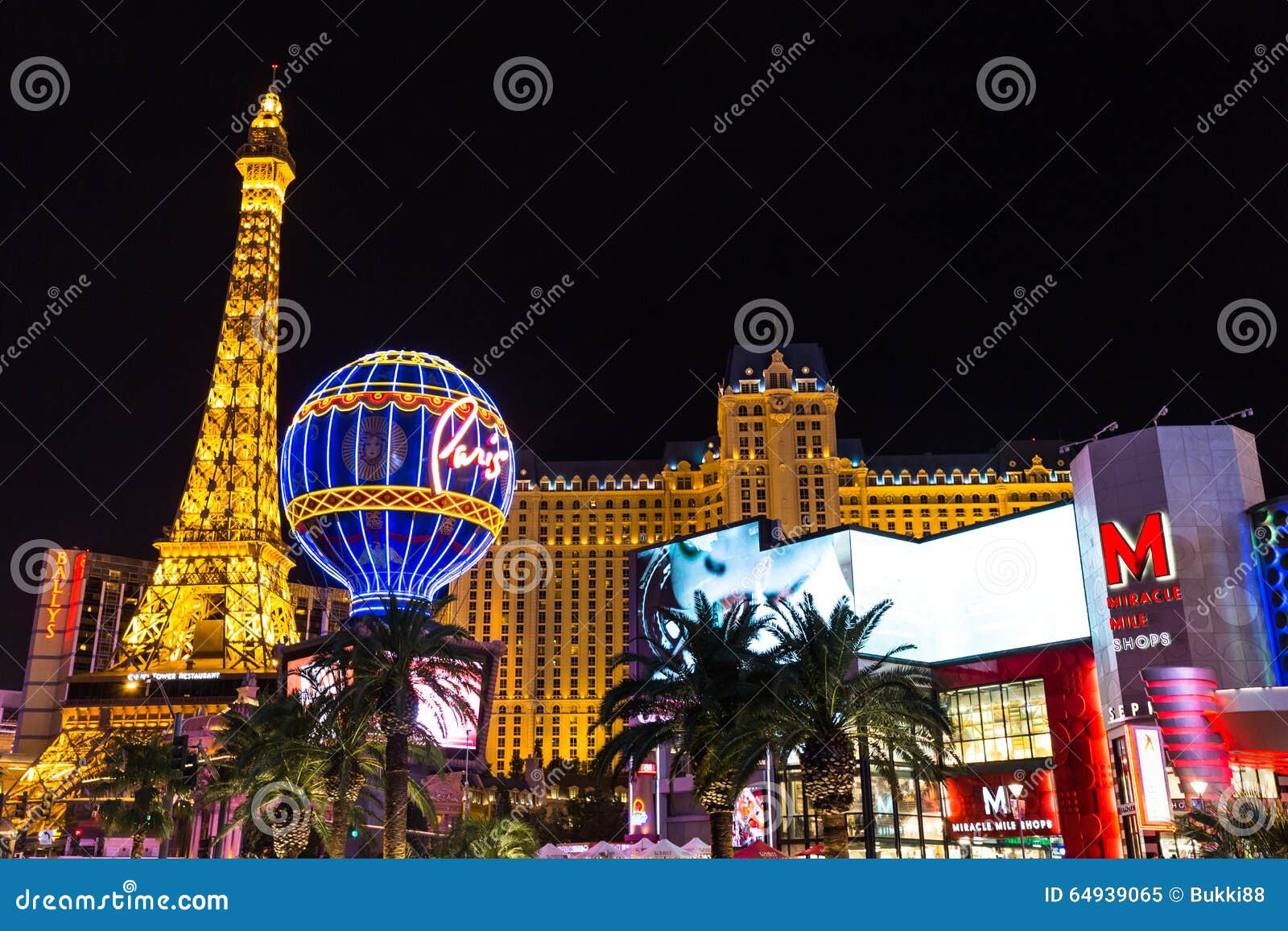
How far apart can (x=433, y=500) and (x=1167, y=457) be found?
3238cm

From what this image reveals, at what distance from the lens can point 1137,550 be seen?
45.9 meters

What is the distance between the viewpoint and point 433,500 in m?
52.0

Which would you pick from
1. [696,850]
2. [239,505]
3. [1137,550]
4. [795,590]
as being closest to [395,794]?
[696,850]

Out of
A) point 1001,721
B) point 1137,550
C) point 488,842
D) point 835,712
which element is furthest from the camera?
point 1001,721

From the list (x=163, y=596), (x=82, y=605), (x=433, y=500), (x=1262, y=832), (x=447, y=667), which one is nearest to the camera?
(x=1262, y=832)

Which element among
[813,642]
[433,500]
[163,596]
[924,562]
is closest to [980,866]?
[813,642]

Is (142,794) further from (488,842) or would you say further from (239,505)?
(239,505)

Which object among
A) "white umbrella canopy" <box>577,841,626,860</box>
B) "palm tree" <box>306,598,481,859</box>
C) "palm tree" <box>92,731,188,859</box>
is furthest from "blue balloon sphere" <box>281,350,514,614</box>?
"palm tree" <box>306,598,481,859</box>

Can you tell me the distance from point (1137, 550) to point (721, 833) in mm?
25256

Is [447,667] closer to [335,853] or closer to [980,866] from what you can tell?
[335,853]

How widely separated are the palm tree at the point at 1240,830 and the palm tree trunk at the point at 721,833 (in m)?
12.1

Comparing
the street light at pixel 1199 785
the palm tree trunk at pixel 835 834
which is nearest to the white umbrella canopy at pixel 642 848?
the palm tree trunk at pixel 835 834

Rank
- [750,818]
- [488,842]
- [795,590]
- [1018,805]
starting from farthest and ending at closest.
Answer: [795,590] < [750,818] < [1018,805] < [488,842]

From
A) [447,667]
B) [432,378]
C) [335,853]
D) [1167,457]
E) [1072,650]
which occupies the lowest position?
[335,853]
